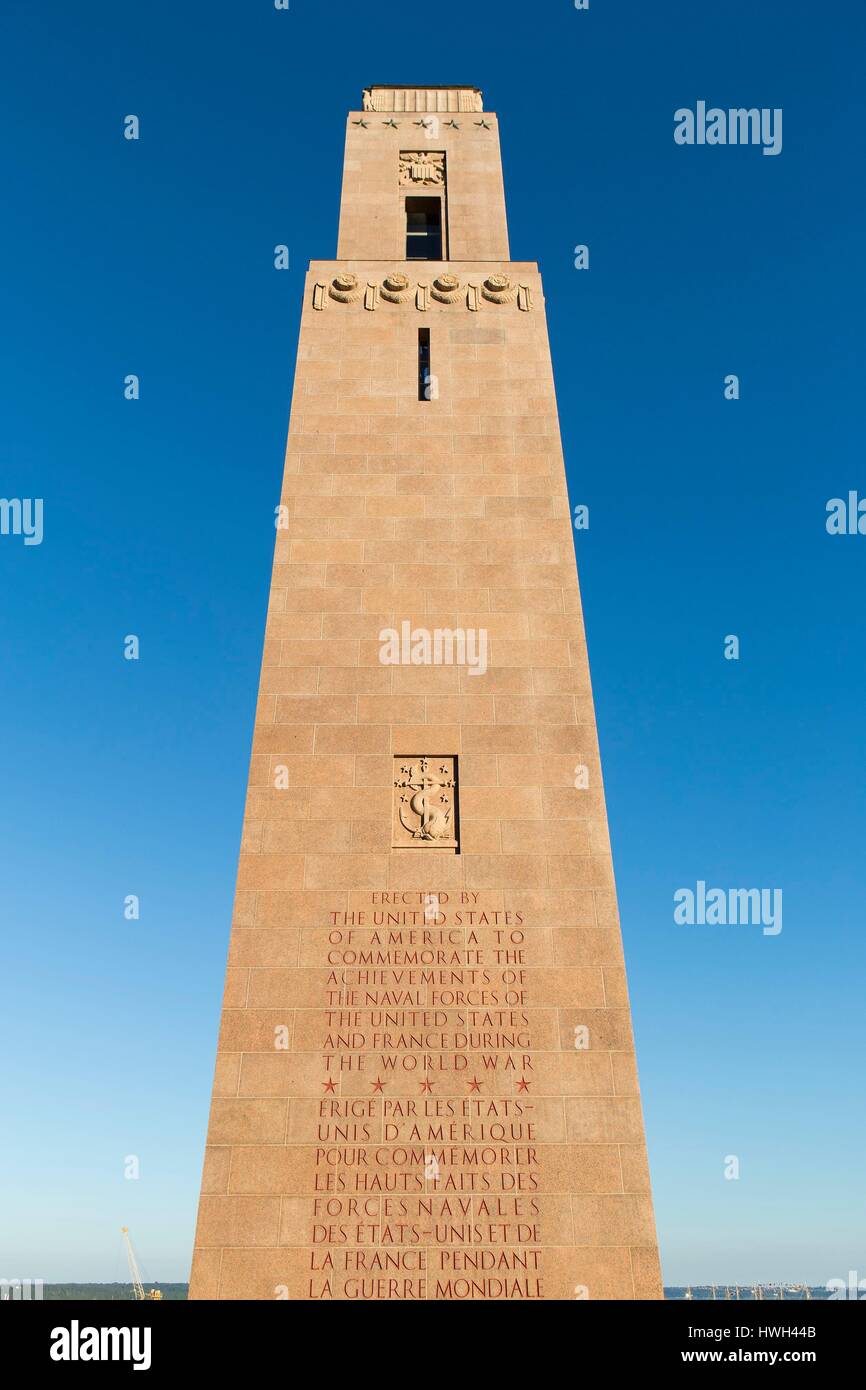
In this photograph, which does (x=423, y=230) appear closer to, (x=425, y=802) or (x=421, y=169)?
(x=421, y=169)

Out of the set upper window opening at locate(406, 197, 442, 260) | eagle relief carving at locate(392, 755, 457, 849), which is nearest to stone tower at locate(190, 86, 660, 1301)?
eagle relief carving at locate(392, 755, 457, 849)

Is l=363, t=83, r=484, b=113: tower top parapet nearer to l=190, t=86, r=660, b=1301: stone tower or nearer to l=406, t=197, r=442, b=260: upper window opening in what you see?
l=406, t=197, r=442, b=260: upper window opening

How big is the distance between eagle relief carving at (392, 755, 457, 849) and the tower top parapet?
21375 millimetres


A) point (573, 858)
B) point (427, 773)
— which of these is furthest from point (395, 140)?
point (573, 858)

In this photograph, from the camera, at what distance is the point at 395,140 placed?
28172 millimetres

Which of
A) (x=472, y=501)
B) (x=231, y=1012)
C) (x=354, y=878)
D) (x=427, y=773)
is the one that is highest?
(x=472, y=501)

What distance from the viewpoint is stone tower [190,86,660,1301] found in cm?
1438

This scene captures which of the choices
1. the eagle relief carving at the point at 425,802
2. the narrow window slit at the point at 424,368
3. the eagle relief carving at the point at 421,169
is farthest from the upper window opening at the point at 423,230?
the eagle relief carving at the point at 425,802

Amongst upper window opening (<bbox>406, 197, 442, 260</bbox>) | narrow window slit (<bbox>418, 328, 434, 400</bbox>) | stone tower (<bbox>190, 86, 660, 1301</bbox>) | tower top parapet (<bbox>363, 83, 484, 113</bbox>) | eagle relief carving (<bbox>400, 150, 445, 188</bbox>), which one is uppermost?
tower top parapet (<bbox>363, 83, 484, 113</bbox>)

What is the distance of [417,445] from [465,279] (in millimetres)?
5494

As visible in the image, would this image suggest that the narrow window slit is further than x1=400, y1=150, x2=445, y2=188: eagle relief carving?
No

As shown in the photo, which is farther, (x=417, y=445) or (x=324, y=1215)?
(x=417, y=445)
